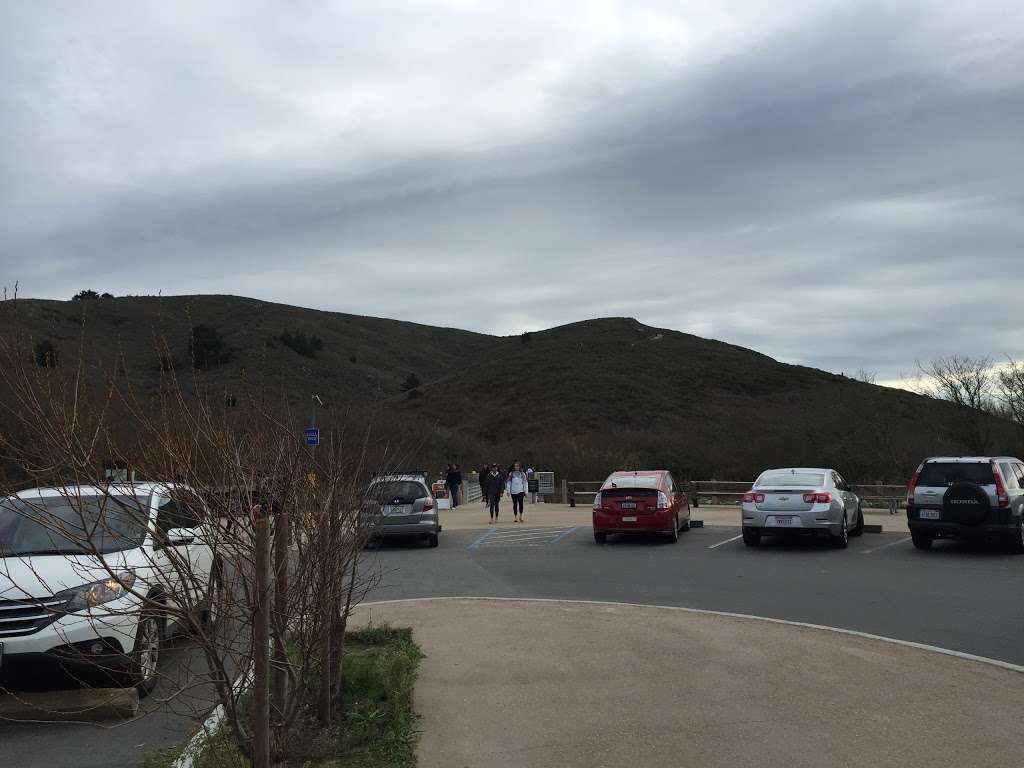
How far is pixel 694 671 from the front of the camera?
25.6 ft

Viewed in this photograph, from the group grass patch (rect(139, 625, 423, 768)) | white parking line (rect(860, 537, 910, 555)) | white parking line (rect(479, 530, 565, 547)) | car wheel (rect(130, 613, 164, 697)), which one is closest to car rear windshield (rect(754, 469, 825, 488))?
white parking line (rect(860, 537, 910, 555))

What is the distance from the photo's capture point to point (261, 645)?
4465 mm

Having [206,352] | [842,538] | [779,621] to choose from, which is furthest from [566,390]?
[206,352]

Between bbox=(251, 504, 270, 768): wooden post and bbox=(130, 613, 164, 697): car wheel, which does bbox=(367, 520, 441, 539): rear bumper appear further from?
bbox=(251, 504, 270, 768): wooden post

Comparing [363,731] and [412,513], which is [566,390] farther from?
[363,731]

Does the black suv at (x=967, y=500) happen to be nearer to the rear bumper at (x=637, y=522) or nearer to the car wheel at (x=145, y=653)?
the rear bumper at (x=637, y=522)

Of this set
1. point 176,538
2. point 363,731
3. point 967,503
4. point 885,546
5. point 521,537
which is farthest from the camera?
point 521,537

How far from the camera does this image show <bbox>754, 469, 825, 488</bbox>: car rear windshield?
18.2m

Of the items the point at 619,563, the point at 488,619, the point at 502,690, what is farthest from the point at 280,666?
the point at 619,563

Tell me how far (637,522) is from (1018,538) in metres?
6.81

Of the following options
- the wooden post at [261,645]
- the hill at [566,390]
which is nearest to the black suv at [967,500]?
the hill at [566,390]

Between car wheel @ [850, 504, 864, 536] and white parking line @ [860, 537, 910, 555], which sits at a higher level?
car wheel @ [850, 504, 864, 536]

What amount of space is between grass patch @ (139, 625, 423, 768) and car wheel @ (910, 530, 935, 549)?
12.3 metres

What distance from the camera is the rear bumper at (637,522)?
1906cm
